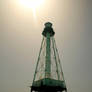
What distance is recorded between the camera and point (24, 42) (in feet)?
5.15

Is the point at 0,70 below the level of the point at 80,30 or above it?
below

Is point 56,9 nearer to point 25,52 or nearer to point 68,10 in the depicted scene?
point 68,10

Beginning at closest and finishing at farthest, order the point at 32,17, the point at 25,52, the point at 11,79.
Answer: the point at 11,79, the point at 25,52, the point at 32,17

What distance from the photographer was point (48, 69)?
4.14ft

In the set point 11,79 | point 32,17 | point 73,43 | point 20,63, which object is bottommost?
point 11,79

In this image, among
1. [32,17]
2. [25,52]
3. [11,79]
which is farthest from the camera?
[32,17]

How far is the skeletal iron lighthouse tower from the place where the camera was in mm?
1201

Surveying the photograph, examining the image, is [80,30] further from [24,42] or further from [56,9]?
[24,42]

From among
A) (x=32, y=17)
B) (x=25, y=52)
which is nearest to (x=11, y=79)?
(x=25, y=52)

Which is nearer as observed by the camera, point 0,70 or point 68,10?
point 0,70

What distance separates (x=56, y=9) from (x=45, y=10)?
0.11 m

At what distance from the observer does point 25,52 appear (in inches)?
60.6

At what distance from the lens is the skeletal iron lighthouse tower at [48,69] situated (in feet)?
3.94

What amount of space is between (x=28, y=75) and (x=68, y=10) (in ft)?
2.50
